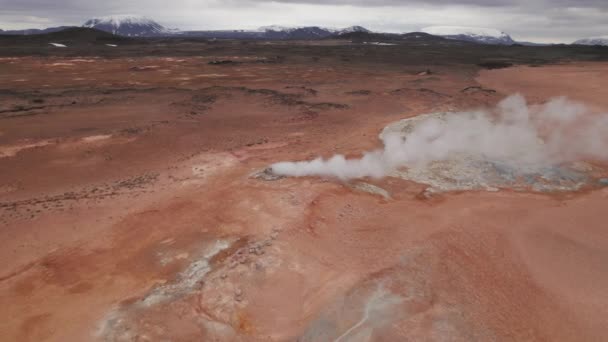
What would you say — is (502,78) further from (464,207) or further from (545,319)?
(545,319)

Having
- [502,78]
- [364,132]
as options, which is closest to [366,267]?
[364,132]

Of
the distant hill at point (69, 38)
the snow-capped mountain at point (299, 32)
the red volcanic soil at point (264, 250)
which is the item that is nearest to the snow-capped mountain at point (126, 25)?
the snow-capped mountain at point (299, 32)

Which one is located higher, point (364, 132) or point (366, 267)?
point (364, 132)

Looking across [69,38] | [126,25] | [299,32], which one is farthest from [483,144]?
[126,25]

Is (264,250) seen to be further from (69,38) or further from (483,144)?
(69,38)

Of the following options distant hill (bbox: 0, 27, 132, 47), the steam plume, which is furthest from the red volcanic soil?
distant hill (bbox: 0, 27, 132, 47)

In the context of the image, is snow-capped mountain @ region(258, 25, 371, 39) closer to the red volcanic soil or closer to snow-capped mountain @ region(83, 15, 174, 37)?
snow-capped mountain @ region(83, 15, 174, 37)
